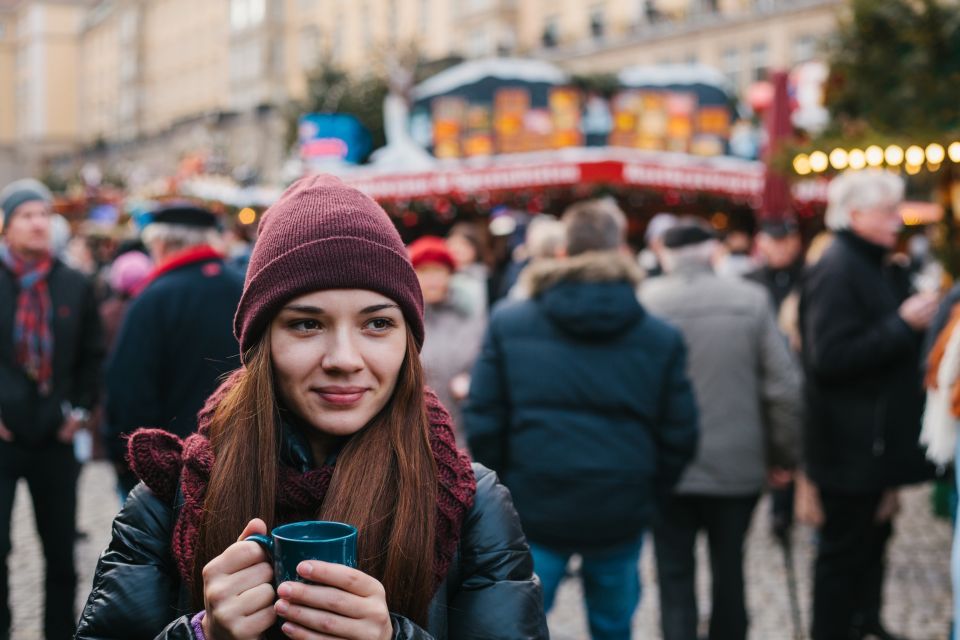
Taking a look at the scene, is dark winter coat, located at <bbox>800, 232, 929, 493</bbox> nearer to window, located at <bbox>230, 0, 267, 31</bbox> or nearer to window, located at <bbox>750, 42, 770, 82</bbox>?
window, located at <bbox>750, 42, 770, 82</bbox>

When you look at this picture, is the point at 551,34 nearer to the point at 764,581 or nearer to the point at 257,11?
the point at 257,11

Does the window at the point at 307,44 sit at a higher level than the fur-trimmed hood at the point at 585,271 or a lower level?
higher

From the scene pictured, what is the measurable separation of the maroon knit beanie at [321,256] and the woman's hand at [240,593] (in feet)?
1.49

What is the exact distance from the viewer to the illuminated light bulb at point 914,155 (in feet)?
19.1

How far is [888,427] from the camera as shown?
164 inches

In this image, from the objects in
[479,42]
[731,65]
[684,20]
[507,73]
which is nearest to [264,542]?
[507,73]

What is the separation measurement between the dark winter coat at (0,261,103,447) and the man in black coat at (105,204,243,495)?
611 millimetres

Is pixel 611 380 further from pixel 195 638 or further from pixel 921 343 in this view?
pixel 195 638

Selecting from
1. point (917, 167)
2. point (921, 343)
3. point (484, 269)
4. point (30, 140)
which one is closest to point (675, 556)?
point (921, 343)

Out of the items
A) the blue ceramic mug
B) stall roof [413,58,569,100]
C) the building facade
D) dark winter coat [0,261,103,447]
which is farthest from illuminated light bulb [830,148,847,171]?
stall roof [413,58,569,100]

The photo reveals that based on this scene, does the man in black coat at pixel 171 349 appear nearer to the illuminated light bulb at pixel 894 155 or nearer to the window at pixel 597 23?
the illuminated light bulb at pixel 894 155

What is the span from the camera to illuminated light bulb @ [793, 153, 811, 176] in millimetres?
6328

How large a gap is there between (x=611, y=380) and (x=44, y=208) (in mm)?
2837

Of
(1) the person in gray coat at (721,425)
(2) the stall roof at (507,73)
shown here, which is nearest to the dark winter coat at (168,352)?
(1) the person in gray coat at (721,425)
